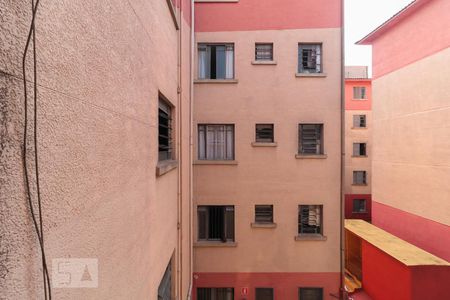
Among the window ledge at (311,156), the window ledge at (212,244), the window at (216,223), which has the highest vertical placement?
the window ledge at (311,156)

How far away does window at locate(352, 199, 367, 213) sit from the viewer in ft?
78.3

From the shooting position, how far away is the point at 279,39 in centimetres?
863

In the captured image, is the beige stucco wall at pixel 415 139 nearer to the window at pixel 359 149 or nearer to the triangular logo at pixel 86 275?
the window at pixel 359 149

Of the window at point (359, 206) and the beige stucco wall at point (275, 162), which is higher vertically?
the beige stucco wall at point (275, 162)

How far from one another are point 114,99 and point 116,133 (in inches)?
11.6

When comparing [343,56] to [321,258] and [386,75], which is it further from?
[386,75]

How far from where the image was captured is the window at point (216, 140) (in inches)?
346

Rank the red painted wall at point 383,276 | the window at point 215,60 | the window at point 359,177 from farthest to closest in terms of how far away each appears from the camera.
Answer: the window at point 359,177, the red painted wall at point 383,276, the window at point 215,60

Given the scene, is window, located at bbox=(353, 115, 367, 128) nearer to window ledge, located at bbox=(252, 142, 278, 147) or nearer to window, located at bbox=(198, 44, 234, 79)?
window ledge, located at bbox=(252, 142, 278, 147)

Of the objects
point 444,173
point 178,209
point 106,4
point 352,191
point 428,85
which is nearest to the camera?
point 106,4

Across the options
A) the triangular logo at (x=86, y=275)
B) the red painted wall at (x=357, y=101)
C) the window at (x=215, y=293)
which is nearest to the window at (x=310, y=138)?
the window at (x=215, y=293)

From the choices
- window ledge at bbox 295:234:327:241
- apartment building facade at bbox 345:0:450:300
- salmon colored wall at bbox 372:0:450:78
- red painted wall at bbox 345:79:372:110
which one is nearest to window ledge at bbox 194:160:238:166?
window ledge at bbox 295:234:327:241

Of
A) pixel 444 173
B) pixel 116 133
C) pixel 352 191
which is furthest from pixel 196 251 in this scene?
pixel 352 191

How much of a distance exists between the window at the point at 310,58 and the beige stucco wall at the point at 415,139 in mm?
6430
